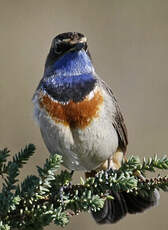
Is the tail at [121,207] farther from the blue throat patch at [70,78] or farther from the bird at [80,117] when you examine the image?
the blue throat patch at [70,78]

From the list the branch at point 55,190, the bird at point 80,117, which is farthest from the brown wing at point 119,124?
the branch at point 55,190

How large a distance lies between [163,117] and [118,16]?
1.27 metres

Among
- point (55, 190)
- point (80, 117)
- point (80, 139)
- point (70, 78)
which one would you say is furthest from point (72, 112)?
point (55, 190)

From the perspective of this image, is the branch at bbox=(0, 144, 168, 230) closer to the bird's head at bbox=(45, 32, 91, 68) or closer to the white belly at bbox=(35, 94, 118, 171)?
the white belly at bbox=(35, 94, 118, 171)

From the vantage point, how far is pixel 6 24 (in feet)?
21.0

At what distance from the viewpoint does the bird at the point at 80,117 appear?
14.0 ft

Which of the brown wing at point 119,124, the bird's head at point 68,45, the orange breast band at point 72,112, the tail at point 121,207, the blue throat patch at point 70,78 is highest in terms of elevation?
the bird's head at point 68,45

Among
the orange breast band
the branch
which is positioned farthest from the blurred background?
the branch

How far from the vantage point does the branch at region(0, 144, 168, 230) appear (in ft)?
10.7

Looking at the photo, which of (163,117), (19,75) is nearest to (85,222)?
(163,117)

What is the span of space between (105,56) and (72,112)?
2244 millimetres

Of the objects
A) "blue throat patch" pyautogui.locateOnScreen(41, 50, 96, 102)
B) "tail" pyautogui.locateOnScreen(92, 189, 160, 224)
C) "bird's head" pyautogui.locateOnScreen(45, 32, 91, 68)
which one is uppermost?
"bird's head" pyautogui.locateOnScreen(45, 32, 91, 68)

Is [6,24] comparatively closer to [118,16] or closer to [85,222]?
[118,16]

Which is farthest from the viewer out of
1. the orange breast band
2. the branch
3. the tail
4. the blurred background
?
the blurred background
